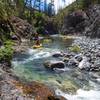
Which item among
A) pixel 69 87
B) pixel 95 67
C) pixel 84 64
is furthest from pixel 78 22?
pixel 69 87

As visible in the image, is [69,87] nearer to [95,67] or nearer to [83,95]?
[83,95]

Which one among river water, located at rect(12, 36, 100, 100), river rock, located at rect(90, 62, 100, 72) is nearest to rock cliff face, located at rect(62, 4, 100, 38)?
river rock, located at rect(90, 62, 100, 72)

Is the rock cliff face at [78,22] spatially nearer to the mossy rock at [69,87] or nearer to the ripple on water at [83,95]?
the mossy rock at [69,87]

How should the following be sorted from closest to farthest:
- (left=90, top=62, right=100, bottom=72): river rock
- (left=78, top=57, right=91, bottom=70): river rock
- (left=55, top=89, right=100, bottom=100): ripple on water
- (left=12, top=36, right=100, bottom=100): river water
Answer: (left=55, top=89, right=100, bottom=100): ripple on water, (left=12, top=36, right=100, bottom=100): river water, (left=90, top=62, right=100, bottom=72): river rock, (left=78, top=57, right=91, bottom=70): river rock

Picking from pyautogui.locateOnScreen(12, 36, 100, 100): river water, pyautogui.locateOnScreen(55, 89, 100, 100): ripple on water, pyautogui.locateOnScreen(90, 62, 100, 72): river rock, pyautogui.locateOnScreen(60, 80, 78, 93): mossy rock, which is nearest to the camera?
pyautogui.locateOnScreen(55, 89, 100, 100): ripple on water

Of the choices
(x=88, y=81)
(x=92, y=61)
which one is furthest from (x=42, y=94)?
(x=92, y=61)

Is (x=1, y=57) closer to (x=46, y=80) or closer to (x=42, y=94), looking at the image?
(x=46, y=80)

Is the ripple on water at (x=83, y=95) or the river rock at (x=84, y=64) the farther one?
the river rock at (x=84, y=64)

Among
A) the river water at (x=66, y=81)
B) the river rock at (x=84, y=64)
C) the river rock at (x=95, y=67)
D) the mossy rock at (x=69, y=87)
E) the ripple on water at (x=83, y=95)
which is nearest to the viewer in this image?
the ripple on water at (x=83, y=95)

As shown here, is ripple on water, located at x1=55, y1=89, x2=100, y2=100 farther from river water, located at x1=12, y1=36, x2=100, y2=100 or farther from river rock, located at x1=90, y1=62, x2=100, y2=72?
river rock, located at x1=90, y1=62, x2=100, y2=72

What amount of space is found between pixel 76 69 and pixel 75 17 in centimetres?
8712

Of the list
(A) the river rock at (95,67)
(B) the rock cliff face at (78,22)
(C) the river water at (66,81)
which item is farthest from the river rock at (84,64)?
(B) the rock cliff face at (78,22)

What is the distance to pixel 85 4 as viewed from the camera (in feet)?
→ 376

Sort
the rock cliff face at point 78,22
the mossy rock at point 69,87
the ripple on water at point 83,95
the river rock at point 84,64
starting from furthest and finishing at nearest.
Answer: the rock cliff face at point 78,22, the river rock at point 84,64, the mossy rock at point 69,87, the ripple on water at point 83,95
